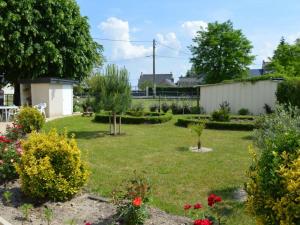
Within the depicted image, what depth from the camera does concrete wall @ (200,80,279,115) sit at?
949 inches

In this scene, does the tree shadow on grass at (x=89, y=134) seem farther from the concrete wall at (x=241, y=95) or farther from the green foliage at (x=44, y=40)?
the concrete wall at (x=241, y=95)

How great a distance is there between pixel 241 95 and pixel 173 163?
55.8ft

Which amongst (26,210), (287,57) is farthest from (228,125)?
(287,57)

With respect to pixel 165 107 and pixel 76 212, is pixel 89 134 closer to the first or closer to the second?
pixel 76 212

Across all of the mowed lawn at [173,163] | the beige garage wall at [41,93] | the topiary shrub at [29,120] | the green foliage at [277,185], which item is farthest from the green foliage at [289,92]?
the green foliage at [277,185]

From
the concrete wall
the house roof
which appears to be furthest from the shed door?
the concrete wall

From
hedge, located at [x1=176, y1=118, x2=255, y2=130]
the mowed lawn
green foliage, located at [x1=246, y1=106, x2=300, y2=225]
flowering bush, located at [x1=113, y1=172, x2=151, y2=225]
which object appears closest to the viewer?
green foliage, located at [x1=246, y1=106, x2=300, y2=225]

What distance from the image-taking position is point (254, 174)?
144 inches

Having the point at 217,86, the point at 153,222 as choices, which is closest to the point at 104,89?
the point at 153,222

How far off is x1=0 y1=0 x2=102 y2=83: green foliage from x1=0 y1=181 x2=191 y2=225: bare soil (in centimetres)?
1930

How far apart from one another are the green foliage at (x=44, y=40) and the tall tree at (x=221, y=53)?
2229cm

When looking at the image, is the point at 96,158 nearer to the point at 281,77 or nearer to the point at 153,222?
the point at 153,222

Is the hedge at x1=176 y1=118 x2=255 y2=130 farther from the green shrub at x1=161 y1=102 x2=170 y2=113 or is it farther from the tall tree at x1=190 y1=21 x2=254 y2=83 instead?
the tall tree at x1=190 y1=21 x2=254 y2=83

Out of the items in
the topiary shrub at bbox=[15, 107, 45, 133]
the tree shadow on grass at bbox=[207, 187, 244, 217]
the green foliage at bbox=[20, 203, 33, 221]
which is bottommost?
the tree shadow on grass at bbox=[207, 187, 244, 217]
